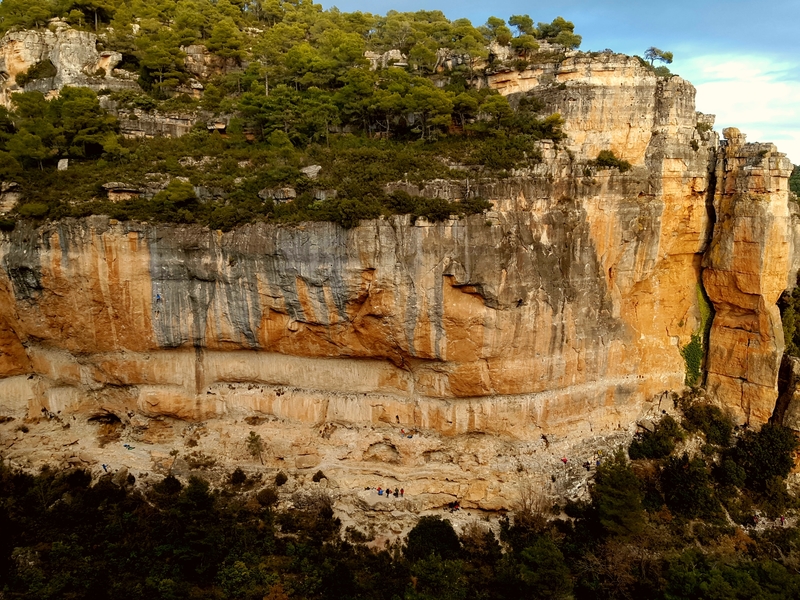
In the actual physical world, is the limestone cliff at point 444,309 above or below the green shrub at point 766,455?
above

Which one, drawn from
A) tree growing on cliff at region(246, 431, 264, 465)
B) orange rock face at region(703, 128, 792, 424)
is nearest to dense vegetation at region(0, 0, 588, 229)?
orange rock face at region(703, 128, 792, 424)

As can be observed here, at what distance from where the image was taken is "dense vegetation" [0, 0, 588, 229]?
66.4ft

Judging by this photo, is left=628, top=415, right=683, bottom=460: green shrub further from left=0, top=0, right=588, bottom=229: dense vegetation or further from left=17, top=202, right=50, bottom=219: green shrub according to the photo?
left=17, top=202, right=50, bottom=219: green shrub

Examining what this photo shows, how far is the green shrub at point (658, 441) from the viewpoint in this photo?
22297 mm

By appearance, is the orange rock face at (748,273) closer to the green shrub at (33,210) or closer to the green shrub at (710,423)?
the green shrub at (710,423)

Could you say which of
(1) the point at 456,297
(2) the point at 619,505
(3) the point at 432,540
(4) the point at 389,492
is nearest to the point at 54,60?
(1) the point at 456,297

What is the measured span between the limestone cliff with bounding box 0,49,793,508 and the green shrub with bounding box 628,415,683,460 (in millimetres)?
797

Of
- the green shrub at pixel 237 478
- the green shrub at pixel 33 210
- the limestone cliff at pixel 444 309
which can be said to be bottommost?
the green shrub at pixel 237 478

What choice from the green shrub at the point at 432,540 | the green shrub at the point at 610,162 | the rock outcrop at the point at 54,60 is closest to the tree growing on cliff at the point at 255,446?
the green shrub at the point at 432,540

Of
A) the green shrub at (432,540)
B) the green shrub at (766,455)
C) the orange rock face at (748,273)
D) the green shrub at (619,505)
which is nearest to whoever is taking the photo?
the green shrub at (619,505)

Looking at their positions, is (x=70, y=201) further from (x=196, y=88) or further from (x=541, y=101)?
(x=541, y=101)

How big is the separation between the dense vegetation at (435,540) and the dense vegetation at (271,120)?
34.1 ft

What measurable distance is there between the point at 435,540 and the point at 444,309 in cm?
824

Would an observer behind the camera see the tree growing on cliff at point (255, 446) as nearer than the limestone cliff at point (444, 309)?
No
